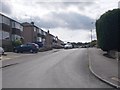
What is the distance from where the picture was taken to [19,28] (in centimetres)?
6881

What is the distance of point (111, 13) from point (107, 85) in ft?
59.1

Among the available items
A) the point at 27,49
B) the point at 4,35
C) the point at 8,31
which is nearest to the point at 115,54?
the point at 27,49

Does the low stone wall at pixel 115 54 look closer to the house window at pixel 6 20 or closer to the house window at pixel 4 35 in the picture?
the house window at pixel 4 35

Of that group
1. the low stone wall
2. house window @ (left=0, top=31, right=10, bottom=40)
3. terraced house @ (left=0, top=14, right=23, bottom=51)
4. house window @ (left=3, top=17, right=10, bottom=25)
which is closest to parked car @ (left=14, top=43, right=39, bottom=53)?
terraced house @ (left=0, top=14, right=23, bottom=51)

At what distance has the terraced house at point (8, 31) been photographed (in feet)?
181

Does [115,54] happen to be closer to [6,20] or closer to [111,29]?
[111,29]

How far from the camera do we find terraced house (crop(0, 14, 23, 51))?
181 ft

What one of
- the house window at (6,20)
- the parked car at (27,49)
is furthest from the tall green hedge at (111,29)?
the house window at (6,20)

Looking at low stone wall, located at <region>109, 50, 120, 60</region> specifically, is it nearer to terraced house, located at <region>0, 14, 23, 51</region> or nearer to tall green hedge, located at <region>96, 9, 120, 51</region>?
tall green hedge, located at <region>96, 9, 120, 51</region>

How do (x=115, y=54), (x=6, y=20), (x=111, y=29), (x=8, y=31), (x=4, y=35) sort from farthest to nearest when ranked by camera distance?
(x=8, y=31) → (x=6, y=20) → (x=4, y=35) → (x=111, y=29) → (x=115, y=54)

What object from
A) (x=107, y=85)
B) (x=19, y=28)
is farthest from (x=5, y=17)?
(x=107, y=85)

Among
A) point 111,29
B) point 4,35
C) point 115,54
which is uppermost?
point 4,35

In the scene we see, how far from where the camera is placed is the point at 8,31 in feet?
196

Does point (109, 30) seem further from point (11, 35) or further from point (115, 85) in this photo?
point (11, 35)
